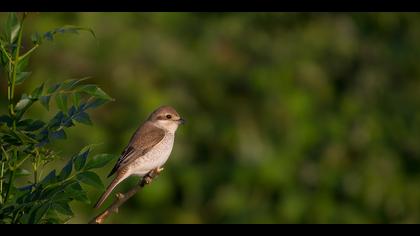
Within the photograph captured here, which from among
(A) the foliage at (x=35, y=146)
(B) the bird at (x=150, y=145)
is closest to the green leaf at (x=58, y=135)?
(A) the foliage at (x=35, y=146)

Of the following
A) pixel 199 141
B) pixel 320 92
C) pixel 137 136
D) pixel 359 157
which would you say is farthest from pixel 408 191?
pixel 137 136

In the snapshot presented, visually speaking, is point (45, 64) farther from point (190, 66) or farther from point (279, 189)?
point (279, 189)

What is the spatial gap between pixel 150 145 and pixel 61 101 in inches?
126

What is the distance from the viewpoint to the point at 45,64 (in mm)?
9570

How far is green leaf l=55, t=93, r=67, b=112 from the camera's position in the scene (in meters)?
2.66

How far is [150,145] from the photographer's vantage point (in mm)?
5898

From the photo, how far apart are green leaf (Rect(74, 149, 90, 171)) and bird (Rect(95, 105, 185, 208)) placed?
2768mm

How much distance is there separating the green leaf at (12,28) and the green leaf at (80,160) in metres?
0.40

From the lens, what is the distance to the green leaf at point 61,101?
2662 mm

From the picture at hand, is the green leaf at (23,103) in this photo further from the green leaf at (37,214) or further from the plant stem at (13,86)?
the green leaf at (37,214)

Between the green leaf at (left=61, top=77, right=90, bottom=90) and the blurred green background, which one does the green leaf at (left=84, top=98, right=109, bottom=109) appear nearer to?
the green leaf at (left=61, top=77, right=90, bottom=90)

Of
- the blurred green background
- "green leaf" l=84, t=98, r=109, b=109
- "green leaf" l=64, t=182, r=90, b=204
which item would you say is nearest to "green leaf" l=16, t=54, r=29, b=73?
"green leaf" l=84, t=98, r=109, b=109
